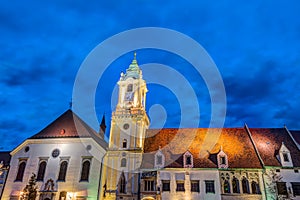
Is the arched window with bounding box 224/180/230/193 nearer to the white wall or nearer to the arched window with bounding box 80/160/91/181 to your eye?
the white wall

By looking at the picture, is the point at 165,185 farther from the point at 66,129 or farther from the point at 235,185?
the point at 66,129

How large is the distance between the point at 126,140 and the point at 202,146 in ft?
38.7

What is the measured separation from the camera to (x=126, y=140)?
3597cm

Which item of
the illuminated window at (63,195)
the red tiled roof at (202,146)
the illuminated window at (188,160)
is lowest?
the illuminated window at (63,195)

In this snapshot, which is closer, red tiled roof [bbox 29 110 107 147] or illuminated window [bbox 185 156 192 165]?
illuminated window [bbox 185 156 192 165]

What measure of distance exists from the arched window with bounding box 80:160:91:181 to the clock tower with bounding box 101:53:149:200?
2.29 m

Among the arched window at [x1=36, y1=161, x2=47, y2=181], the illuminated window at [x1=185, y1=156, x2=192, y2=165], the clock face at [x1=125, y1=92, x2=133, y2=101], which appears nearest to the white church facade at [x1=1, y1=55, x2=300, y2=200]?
the arched window at [x1=36, y1=161, x2=47, y2=181]

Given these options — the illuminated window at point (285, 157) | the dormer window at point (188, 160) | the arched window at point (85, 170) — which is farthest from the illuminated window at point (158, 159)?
the illuminated window at point (285, 157)

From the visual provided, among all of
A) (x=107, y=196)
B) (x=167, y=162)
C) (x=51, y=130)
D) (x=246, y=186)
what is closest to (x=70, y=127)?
(x=51, y=130)

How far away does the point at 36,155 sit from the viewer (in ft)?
117

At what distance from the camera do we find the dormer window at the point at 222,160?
1275 inches

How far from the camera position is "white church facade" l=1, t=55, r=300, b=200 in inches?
1232

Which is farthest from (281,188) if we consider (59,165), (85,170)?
(59,165)

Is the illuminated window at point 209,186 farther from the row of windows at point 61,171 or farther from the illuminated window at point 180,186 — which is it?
the row of windows at point 61,171
